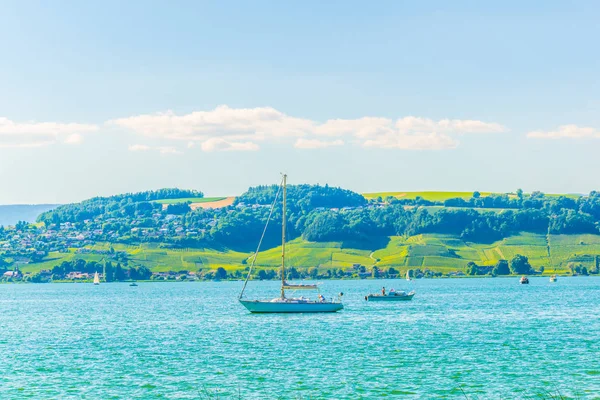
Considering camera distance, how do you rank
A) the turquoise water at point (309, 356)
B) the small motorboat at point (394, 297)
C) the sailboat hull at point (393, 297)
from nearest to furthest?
the turquoise water at point (309, 356) < the sailboat hull at point (393, 297) < the small motorboat at point (394, 297)

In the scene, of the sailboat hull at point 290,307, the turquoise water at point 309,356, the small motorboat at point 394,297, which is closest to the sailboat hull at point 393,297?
the small motorboat at point 394,297

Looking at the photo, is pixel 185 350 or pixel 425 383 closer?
pixel 425 383

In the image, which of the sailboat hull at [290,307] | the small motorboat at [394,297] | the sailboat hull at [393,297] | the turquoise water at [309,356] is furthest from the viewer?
the small motorboat at [394,297]

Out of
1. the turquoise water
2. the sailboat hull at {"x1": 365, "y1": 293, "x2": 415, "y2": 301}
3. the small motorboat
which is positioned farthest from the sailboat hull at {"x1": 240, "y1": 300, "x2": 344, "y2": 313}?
the small motorboat

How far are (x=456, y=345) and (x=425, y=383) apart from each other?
20.5 metres

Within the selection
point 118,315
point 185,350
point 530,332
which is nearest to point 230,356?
point 185,350

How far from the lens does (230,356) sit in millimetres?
67938

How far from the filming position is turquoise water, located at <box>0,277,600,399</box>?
171 ft

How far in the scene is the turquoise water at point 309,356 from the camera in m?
52.2

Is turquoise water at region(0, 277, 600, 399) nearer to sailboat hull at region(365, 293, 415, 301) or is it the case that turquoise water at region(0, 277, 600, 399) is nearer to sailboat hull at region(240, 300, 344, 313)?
sailboat hull at region(240, 300, 344, 313)

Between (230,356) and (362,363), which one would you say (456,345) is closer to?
(362,363)

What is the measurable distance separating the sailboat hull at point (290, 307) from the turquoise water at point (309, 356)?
3.18ft

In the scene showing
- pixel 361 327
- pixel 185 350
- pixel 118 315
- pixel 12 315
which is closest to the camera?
pixel 185 350

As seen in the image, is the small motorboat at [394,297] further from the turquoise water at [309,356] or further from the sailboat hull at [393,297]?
the turquoise water at [309,356]
